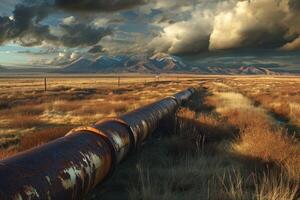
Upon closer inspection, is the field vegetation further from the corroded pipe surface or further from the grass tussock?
the grass tussock

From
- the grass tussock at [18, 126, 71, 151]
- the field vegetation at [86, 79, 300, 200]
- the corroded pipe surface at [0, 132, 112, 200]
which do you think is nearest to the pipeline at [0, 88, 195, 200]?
the corroded pipe surface at [0, 132, 112, 200]

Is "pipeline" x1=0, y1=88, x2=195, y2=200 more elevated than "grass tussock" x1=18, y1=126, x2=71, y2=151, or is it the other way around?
"pipeline" x1=0, y1=88, x2=195, y2=200

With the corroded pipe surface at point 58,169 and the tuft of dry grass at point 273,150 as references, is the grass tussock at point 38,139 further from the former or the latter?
the tuft of dry grass at point 273,150

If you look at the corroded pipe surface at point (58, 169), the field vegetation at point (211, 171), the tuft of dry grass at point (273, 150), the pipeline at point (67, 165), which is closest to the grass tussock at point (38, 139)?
the field vegetation at point (211, 171)

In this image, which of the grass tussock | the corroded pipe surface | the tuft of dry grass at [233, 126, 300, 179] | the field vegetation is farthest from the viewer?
the grass tussock

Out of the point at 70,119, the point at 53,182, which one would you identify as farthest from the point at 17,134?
the point at 53,182

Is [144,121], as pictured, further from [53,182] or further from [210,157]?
[53,182]

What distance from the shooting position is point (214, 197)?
20.2 feet

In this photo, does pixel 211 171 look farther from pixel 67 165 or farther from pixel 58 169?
pixel 58 169

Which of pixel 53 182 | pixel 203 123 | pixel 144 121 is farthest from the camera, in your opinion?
pixel 203 123

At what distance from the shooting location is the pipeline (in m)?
3.98

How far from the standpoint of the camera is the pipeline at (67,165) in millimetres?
3982

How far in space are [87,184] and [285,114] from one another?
1768cm

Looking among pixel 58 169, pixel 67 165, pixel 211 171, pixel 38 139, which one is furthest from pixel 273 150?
pixel 38 139
